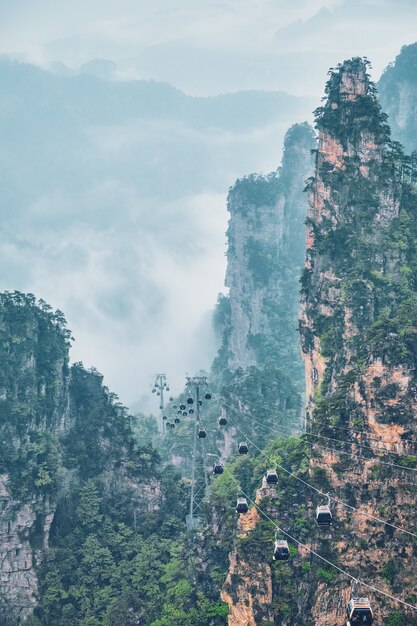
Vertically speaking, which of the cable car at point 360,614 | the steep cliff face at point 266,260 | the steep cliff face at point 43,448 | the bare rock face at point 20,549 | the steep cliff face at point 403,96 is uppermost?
the steep cliff face at point 403,96

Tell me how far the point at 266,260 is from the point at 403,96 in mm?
27783

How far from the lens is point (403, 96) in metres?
130

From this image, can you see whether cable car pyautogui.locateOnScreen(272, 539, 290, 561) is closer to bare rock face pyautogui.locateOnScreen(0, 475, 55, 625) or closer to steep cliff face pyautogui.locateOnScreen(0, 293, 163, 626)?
steep cliff face pyautogui.locateOnScreen(0, 293, 163, 626)

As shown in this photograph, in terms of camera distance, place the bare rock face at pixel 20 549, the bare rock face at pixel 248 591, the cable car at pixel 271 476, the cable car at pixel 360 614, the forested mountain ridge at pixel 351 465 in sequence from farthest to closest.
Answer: the bare rock face at pixel 20 549 < the bare rock face at pixel 248 591 < the cable car at pixel 271 476 < the forested mountain ridge at pixel 351 465 < the cable car at pixel 360 614

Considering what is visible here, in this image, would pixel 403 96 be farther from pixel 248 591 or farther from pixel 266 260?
pixel 248 591

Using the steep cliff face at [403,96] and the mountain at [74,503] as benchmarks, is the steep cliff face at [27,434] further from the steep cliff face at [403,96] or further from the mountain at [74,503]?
the steep cliff face at [403,96]

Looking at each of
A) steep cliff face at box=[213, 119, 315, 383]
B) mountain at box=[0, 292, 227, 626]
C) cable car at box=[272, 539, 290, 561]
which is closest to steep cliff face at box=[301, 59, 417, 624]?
cable car at box=[272, 539, 290, 561]

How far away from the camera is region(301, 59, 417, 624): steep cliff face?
49719mm

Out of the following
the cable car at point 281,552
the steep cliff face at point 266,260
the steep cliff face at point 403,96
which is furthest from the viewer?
the steep cliff face at point 403,96

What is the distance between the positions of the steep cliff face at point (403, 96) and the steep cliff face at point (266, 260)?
11.5 m

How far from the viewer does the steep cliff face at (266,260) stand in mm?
125812

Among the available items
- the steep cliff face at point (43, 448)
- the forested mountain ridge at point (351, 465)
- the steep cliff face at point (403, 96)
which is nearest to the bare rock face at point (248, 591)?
the forested mountain ridge at point (351, 465)

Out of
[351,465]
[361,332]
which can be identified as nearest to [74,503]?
[361,332]

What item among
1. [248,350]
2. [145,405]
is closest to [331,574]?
[248,350]
